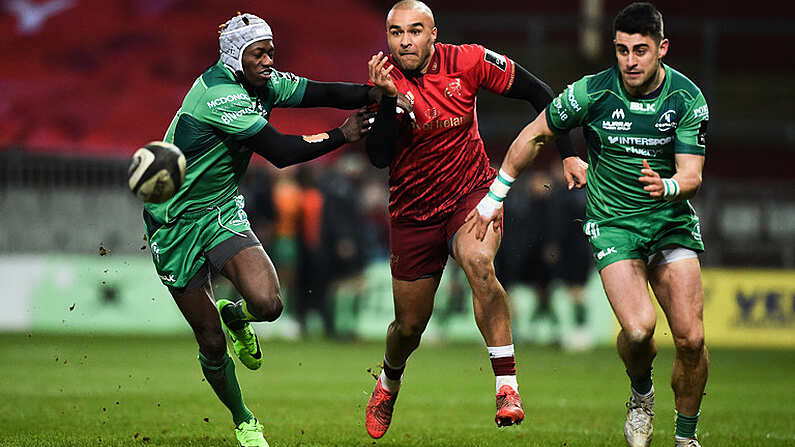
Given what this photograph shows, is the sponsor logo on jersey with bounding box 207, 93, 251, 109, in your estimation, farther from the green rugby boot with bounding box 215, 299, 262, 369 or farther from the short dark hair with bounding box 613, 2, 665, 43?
the short dark hair with bounding box 613, 2, 665, 43

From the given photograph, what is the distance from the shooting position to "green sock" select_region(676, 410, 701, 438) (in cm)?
754

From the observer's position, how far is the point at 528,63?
23.8 metres

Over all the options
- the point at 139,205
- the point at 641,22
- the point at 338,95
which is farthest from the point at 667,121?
the point at 139,205

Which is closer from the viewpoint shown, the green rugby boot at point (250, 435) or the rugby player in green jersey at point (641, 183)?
the rugby player in green jersey at point (641, 183)

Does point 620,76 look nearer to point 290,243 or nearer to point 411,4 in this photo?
point 411,4

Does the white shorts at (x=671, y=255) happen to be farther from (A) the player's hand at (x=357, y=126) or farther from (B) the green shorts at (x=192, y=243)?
(B) the green shorts at (x=192, y=243)

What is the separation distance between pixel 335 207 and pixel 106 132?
499 centimetres

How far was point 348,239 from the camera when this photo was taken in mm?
17453

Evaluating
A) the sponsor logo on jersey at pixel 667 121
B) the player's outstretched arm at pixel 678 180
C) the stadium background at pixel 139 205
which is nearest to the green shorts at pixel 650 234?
the player's outstretched arm at pixel 678 180

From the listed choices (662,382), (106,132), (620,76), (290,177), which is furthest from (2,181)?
(620,76)

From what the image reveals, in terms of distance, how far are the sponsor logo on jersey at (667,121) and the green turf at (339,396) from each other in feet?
8.41

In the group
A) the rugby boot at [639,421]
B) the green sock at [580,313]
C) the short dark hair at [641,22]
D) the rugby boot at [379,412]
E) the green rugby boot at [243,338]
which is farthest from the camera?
the green sock at [580,313]

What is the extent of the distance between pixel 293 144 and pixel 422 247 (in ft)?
4.28

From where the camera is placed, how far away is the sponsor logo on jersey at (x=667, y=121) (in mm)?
7289
